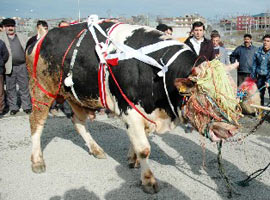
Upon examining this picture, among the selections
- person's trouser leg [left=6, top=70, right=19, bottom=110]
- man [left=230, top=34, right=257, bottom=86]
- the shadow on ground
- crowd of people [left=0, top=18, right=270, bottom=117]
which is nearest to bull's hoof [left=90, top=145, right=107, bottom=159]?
the shadow on ground

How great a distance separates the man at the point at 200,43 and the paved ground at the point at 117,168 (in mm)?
1475

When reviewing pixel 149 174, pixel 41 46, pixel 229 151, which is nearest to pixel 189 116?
pixel 149 174

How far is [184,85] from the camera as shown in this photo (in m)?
3.03

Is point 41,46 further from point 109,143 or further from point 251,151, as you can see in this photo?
point 251,151

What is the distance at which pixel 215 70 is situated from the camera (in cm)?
295

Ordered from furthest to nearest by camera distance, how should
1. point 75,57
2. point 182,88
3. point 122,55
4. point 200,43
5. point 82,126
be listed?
point 200,43 → point 82,126 → point 75,57 → point 122,55 → point 182,88

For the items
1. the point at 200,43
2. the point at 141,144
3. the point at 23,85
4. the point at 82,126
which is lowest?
the point at 82,126

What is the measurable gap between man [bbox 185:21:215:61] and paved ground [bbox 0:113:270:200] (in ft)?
4.84

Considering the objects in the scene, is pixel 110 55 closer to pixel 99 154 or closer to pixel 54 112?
pixel 99 154

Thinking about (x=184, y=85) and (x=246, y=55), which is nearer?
(x=184, y=85)

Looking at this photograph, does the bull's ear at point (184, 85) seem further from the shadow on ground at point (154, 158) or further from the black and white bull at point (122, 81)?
the shadow on ground at point (154, 158)

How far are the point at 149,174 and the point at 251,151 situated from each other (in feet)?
6.45

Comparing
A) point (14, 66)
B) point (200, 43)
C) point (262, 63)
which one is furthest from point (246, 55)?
point (14, 66)

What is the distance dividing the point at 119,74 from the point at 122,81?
96mm
